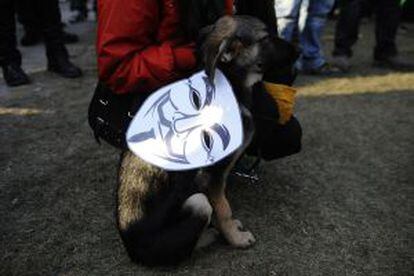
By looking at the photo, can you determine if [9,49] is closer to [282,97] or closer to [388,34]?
[282,97]

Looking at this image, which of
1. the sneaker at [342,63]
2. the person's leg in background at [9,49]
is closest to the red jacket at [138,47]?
the person's leg in background at [9,49]

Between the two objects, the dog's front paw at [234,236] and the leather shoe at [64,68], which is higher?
the dog's front paw at [234,236]

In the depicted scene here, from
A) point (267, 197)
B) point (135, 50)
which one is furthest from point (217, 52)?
point (267, 197)

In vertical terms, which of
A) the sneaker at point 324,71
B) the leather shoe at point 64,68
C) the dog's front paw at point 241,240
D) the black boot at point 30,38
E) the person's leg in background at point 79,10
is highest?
the dog's front paw at point 241,240

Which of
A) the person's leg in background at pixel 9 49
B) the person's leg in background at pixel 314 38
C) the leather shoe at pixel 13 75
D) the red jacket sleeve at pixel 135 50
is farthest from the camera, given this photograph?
the person's leg in background at pixel 314 38

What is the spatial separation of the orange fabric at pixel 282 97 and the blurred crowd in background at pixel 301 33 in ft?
7.96

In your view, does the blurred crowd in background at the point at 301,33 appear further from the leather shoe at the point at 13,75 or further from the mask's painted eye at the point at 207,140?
the mask's painted eye at the point at 207,140

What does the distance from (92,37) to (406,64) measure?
5013mm

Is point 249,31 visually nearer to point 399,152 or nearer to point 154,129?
point 154,129

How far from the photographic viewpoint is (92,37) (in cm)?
941

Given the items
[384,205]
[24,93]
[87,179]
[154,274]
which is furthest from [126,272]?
[24,93]

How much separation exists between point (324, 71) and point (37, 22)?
135 inches

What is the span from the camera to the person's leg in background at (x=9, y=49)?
576 cm

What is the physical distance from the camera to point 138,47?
9.76ft
